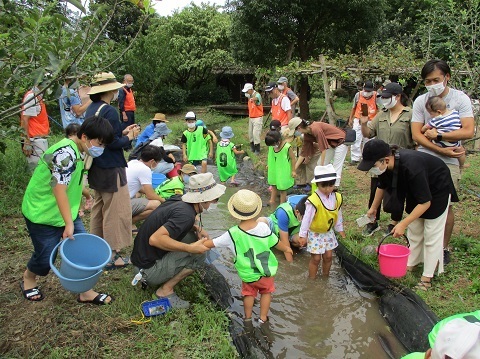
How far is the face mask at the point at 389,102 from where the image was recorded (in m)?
5.20

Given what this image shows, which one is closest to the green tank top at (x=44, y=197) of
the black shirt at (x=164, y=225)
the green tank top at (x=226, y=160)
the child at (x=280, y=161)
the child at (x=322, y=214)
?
the black shirt at (x=164, y=225)

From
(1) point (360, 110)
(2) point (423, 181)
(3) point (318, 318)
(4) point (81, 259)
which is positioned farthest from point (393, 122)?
(4) point (81, 259)

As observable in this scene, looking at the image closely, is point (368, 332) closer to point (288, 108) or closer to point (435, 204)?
point (435, 204)

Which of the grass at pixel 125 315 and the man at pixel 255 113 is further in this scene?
the man at pixel 255 113

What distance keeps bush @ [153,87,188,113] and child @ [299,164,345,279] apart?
17162 millimetres

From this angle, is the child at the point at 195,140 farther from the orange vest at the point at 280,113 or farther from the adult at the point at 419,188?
the adult at the point at 419,188

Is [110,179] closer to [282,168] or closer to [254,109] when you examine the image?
[282,168]

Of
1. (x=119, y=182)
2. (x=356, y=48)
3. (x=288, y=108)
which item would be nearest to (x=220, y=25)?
(x=356, y=48)

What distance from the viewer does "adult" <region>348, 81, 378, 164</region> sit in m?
8.21

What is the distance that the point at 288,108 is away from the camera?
9.42m

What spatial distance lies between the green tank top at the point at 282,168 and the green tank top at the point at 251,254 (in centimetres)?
318

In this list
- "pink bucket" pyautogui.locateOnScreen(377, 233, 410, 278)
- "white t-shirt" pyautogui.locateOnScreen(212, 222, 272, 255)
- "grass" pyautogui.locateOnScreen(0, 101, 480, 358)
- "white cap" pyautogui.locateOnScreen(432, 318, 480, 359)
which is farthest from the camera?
"pink bucket" pyautogui.locateOnScreen(377, 233, 410, 278)

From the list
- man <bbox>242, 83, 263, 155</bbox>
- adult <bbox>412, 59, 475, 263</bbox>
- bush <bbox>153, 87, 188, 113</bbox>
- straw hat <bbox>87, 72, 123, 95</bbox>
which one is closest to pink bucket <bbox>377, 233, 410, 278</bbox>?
adult <bbox>412, 59, 475, 263</bbox>

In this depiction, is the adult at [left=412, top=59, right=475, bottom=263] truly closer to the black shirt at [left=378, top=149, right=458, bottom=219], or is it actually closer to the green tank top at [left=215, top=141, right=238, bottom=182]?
the black shirt at [left=378, top=149, right=458, bottom=219]
